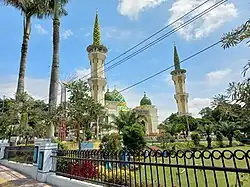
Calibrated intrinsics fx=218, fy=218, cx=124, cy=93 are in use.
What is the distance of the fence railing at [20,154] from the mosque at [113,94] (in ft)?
45.1

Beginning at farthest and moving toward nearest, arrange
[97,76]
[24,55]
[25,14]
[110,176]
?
[97,76] → [25,14] → [24,55] → [110,176]

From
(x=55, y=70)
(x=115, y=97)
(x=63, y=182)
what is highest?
(x=115, y=97)

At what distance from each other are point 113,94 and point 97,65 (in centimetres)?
954

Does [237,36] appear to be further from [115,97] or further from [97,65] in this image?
[115,97]

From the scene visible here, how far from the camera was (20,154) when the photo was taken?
10.1 meters

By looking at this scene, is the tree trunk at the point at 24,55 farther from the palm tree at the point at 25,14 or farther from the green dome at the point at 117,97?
the green dome at the point at 117,97

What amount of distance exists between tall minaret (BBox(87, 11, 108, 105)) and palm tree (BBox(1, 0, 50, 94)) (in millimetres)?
20675

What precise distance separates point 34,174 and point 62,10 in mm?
9881

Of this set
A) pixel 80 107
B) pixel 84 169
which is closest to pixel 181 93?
pixel 80 107

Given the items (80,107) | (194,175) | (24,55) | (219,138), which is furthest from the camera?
(219,138)

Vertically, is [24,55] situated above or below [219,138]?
above

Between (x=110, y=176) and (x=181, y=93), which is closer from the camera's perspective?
(x=110, y=176)

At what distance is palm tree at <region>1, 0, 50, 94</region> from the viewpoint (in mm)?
13609

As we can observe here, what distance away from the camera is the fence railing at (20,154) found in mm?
8653
